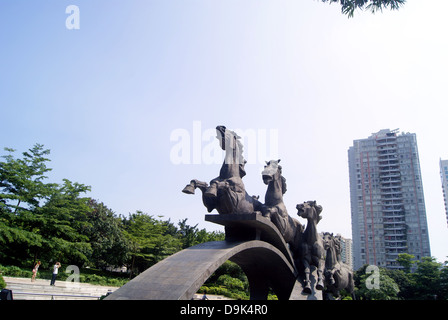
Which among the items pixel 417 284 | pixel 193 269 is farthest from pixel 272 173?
pixel 417 284

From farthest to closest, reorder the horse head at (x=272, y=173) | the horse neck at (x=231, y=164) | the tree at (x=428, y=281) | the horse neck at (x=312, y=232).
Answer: the tree at (x=428, y=281) → the horse neck at (x=312, y=232) → the horse head at (x=272, y=173) → the horse neck at (x=231, y=164)

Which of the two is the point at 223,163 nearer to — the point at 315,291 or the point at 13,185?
the point at 315,291

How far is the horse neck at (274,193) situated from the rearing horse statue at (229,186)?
45cm

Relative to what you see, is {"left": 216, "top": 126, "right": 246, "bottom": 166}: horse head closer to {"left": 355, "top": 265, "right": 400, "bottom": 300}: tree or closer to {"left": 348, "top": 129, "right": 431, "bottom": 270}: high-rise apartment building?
{"left": 355, "top": 265, "right": 400, "bottom": 300}: tree

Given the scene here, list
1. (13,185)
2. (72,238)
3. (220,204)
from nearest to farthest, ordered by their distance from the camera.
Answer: (220,204), (13,185), (72,238)

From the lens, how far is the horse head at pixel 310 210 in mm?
8727

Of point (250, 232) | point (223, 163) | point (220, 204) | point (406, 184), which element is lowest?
point (250, 232)

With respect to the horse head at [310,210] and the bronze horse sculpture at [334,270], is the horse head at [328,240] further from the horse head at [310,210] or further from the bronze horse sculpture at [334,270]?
the horse head at [310,210]

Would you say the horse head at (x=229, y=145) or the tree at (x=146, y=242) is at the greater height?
the horse head at (x=229, y=145)

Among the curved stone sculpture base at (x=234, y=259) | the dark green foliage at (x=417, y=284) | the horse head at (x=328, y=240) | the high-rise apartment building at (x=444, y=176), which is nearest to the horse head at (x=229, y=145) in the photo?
the curved stone sculpture base at (x=234, y=259)

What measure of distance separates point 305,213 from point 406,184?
46438mm

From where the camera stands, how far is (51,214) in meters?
20.1

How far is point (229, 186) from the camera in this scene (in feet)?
22.6
